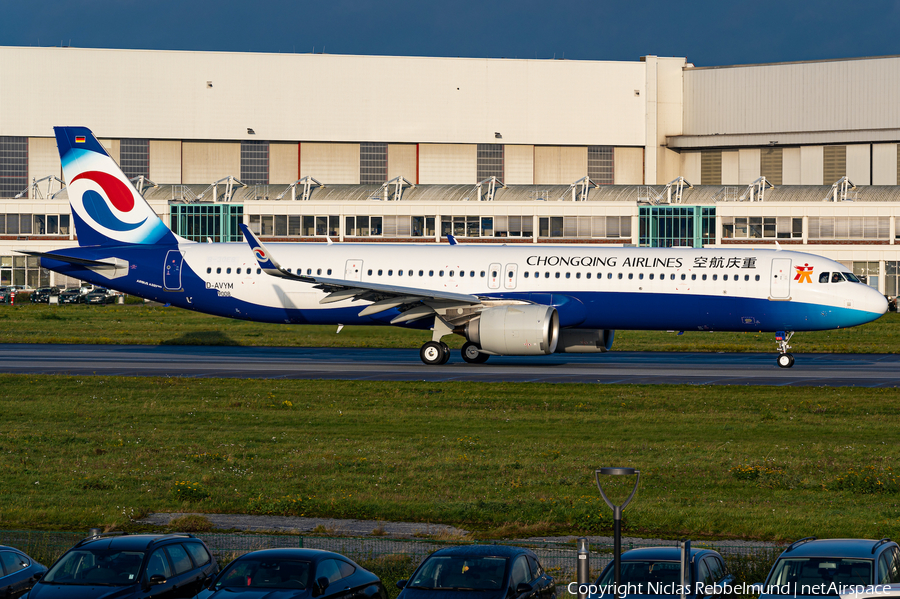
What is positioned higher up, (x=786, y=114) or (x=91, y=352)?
(x=786, y=114)

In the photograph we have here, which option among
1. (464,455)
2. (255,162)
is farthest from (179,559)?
(255,162)

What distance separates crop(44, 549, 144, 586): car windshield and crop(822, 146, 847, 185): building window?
Result: 10685 centimetres

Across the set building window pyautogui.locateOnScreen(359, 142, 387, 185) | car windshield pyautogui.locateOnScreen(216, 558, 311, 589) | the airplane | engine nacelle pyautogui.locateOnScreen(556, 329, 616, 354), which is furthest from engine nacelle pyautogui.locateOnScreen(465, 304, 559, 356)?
building window pyautogui.locateOnScreen(359, 142, 387, 185)

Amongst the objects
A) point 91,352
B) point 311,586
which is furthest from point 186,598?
point 91,352

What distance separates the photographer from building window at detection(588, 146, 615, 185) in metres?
110

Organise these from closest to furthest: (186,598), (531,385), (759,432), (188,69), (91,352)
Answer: (186,598) → (759,432) → (531,385) → (91,352) → (188,69)

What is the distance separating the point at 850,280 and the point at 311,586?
3189 cm

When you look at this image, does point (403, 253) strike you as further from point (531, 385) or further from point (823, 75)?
point (823, 75)

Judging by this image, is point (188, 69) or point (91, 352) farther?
point (188, 69)

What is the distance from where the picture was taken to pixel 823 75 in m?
108

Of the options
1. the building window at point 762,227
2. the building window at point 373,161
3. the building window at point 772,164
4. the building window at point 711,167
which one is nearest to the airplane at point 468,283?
the building window at point 762,227

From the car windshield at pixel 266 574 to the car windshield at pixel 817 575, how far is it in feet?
17.6

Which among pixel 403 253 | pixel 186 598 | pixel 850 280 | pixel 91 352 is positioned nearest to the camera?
pixel 186 598

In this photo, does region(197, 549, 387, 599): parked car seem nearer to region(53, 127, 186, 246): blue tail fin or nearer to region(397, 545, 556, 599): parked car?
region(397, 545, 556, 599): parked car
